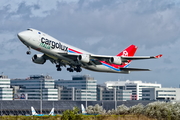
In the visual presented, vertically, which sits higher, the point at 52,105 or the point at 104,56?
the point at 104,56

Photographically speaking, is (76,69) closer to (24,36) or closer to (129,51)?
(24,36)

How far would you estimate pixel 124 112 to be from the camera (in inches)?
2689

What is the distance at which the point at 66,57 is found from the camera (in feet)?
240

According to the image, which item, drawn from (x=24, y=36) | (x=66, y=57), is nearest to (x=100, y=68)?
(x=66, y=57)

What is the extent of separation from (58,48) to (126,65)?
20.8m

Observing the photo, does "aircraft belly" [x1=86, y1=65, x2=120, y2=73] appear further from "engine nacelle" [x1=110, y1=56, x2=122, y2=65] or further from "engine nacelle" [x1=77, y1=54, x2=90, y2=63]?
"engine nacelle" [x1=110, y1=56, x2=122, y2=65]

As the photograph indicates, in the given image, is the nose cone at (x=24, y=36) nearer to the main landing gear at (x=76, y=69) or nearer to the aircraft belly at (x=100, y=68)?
the main landing gear at (x=76, y=69)

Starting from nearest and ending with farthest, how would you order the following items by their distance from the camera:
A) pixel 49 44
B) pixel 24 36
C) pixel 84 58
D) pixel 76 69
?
pixel 24 36, pixel 49 44, pixel 84 58, pixel 76 69

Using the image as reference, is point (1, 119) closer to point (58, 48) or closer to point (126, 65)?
point (58, 48)

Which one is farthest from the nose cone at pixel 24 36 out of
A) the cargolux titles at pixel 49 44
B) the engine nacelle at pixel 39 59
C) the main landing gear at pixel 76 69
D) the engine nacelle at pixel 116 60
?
the engine nacelle at pixel 116 60

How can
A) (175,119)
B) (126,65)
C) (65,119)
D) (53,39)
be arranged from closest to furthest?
(65,119) < (175,119) < (53,39) < (126,65)

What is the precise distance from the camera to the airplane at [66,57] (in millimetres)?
70750

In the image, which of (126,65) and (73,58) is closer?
(73,58)

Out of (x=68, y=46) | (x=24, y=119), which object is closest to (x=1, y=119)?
(x=24, y=119)
